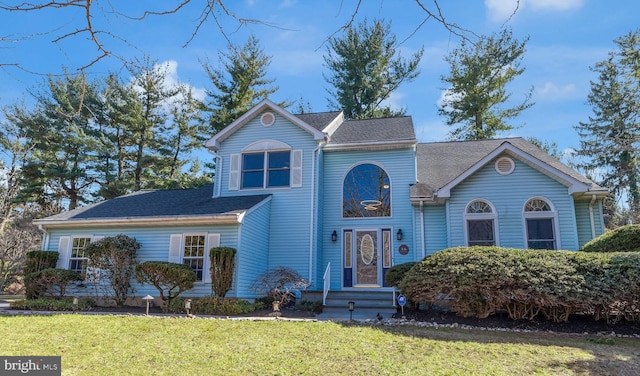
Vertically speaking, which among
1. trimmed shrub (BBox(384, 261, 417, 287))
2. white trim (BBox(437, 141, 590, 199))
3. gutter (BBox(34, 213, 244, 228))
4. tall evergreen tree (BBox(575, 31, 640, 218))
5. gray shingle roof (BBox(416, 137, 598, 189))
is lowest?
trimmed shrub (BBox(384, 261, 417, 287))

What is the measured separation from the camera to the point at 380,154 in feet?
48.9

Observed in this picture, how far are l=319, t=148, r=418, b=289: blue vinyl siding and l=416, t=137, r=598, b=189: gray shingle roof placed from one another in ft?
2.81

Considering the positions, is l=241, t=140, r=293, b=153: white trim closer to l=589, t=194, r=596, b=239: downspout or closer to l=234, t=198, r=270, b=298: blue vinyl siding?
l=234, t=198, r=270, b=298: blue vinyl siding

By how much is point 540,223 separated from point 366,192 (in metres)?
5.52

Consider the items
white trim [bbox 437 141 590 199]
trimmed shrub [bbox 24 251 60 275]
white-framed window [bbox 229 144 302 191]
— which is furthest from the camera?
white-framed window [bbox 229 144 302 191]

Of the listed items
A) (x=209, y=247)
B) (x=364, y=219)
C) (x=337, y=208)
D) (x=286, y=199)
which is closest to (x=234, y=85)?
(x=286, y=199)

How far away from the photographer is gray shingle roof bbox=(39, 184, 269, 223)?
13.2 metres

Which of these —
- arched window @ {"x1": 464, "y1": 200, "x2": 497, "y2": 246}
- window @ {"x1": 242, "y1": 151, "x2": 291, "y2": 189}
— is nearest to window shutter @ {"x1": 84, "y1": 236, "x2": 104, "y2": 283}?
window @ {"x1": 242, "y1": 151, "x2": 291, "y2": 189}

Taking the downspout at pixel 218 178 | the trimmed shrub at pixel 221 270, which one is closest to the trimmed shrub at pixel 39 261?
the downspout at pixel 218 178

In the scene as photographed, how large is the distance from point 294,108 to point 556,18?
26.5 m

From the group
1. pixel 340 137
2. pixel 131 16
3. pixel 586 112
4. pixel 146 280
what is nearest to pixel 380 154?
pixel 340 137

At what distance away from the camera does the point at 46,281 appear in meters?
12.7

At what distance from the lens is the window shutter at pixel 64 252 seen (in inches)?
552

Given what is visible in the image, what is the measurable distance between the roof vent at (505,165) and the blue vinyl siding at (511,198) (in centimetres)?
11
